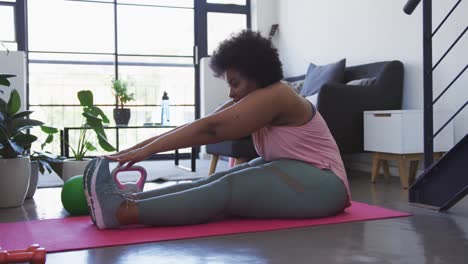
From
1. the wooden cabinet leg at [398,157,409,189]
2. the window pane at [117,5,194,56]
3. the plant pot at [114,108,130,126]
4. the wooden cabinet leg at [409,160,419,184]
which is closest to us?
the wooden cabinet leg at [398,157,409,189]

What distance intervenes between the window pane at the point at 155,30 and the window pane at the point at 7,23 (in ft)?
3.88

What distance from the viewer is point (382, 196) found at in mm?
2750

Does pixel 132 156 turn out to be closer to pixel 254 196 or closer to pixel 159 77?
A: pixel 254 196

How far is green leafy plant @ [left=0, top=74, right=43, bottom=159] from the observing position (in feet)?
8.34

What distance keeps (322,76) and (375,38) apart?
540 millimetres

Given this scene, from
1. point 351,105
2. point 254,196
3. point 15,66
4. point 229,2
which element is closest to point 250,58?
point 254,196

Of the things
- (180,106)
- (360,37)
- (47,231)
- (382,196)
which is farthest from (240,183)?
(180,106)

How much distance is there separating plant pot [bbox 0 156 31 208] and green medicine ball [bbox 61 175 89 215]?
0.47 meters

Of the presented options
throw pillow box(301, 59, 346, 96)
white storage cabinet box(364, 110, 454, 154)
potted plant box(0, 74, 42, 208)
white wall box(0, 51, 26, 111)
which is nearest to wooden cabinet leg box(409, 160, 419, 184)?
white storage cabinet box(364, 110, 454, 154)

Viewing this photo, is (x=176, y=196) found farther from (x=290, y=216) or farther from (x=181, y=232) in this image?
(x=290, y=216)

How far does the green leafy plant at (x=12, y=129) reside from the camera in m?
2.54

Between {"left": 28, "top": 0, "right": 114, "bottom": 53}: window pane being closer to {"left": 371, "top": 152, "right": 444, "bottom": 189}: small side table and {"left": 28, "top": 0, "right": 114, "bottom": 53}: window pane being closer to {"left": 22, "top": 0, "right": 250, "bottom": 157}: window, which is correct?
{"left": 22, "top": 0, "right": 250, "bottom": 157}: window

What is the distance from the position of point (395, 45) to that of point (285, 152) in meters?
2.24

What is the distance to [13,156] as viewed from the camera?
261cm
